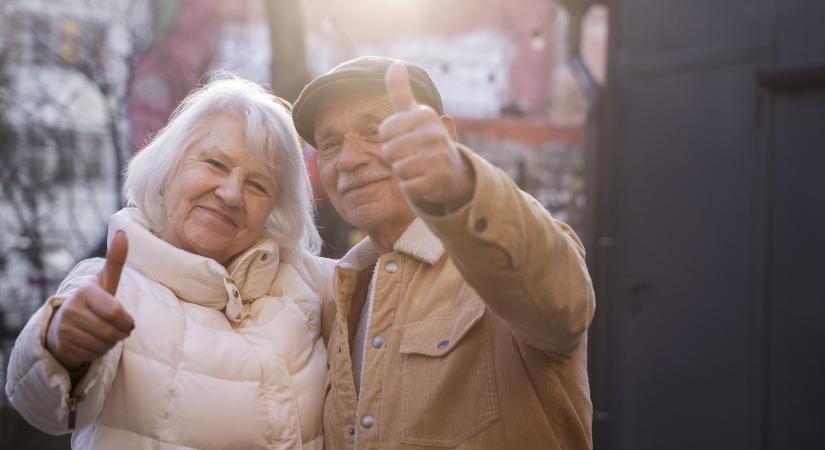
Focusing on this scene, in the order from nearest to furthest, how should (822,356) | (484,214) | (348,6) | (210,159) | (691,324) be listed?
(484,214)
(210,159)
(822,356)
(691,324)
(348,6)

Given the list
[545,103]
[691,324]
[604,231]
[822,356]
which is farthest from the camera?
[545,103]

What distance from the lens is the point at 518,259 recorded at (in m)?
1.81

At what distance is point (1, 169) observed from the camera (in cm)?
811

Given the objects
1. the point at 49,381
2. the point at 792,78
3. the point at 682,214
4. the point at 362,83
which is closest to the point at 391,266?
the point at 362,83

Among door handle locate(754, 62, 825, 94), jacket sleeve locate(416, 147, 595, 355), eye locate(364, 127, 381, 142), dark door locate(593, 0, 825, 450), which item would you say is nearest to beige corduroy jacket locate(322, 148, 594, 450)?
jacket sleeve locate(416, 147, 595, 355)

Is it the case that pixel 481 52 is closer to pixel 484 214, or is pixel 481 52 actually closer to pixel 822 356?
pixel 822 356

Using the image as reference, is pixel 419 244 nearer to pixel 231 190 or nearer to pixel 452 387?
pixel 452 387

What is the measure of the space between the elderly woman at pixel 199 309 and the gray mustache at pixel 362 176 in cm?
31

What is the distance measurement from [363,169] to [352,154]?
0.19 feet

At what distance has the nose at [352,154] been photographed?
2568mm

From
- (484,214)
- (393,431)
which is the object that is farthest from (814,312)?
(484,214)

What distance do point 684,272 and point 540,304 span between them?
12.2ft

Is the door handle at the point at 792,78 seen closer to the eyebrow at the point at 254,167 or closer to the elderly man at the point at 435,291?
the elderly man at the point at 435,291

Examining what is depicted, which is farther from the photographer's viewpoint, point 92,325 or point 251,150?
point 251,150
